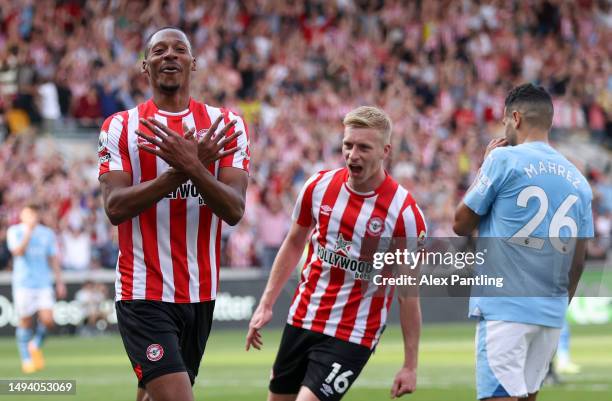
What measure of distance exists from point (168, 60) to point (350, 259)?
1.58 meters

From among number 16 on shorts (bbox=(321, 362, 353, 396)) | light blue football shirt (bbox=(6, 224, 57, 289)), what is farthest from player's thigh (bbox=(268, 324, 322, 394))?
light blue football shirt (bbox=(6, 224, 57, 289))

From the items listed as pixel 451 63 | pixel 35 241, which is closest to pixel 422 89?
pixel 451 63

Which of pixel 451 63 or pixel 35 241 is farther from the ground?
pixel 451 63

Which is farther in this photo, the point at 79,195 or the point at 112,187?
the point at 79,195

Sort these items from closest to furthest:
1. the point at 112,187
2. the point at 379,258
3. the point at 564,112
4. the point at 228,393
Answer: the point at 112,187, the point at 379,258, the point at 228,393, the point at 564,112

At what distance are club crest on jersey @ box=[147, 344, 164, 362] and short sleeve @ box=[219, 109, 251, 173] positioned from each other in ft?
3.41

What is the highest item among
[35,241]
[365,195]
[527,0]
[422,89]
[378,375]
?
[527,0]

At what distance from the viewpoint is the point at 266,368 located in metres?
15.0

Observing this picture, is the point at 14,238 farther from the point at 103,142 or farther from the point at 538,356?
the point at 538,356

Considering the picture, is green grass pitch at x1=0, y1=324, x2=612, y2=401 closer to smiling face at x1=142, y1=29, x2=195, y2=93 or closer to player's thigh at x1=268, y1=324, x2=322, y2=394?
player's thigh at x1=268, y1=324, x2=322, y2=394

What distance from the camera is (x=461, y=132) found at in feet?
82.0

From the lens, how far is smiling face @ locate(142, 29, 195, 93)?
607 cm

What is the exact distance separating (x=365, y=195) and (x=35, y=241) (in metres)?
10.1

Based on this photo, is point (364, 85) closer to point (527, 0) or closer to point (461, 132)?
point (461, 132)
